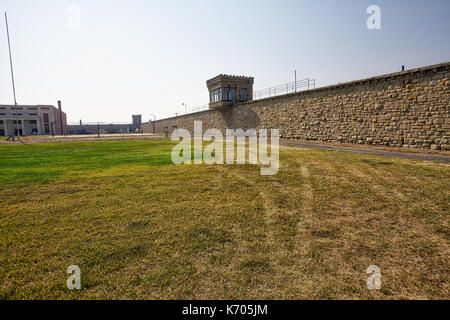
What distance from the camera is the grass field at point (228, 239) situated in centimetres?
229

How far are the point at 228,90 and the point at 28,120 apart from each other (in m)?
66.4

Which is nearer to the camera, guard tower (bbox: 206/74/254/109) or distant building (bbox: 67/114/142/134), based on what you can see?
guard tower (bbox: 206/74/254/109)

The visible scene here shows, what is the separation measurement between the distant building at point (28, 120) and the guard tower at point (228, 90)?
56.9 metres

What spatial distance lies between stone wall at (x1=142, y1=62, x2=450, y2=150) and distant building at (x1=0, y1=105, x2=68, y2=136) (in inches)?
2843

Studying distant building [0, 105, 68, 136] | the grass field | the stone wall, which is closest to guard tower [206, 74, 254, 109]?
the stone wall

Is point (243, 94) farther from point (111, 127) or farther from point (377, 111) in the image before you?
point (111, 127)

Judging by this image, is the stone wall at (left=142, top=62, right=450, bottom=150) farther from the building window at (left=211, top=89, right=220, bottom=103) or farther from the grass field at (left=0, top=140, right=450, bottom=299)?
the building window at (left=211, top=89, right=220, bottom=103)

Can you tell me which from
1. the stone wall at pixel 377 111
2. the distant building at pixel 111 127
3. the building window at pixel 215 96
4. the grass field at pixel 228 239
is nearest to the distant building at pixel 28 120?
the distant building at pixel 111 127

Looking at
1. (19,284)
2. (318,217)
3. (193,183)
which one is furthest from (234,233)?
(193,183)

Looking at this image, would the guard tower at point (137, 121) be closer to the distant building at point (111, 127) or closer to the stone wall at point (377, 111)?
the distant building at point (111, 127)

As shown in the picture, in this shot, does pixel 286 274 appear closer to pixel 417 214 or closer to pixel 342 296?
pixel 342 296

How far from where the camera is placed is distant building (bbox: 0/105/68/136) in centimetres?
6462

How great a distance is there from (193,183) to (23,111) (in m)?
→ 84.8

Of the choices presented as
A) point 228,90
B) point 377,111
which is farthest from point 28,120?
point 377,111
